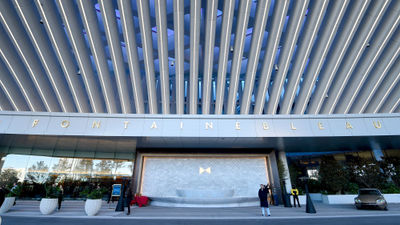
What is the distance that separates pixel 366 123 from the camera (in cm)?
1235

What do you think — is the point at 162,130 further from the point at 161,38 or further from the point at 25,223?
the point at 25,223

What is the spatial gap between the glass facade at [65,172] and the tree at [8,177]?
0.07 meters

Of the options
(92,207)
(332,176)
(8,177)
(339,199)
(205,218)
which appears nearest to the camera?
(205,218)

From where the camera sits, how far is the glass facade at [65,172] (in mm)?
15789

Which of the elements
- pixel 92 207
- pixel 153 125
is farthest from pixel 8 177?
pixel 153 125

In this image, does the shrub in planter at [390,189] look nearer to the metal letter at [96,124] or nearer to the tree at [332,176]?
the tree at [332,176]

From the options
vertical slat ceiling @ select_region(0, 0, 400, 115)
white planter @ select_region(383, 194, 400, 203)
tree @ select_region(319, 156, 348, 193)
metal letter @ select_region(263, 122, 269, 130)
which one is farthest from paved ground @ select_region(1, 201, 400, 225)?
vertical slat ceiling @ select_region(0, 0, 400, 115)

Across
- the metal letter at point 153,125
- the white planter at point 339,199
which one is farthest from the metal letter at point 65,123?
the white planter at point 339,199

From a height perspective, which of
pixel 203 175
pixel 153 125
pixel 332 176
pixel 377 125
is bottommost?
pixel 332 176

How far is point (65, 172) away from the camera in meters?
16.3

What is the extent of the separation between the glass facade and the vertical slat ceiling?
14.8ft

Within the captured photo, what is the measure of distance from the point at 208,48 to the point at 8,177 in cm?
1903

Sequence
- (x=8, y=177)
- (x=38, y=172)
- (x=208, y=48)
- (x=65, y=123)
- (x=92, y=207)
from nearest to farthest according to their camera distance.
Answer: (x=92, y=207)
(x=65, y=123)
(x=208, y=48)
(x=8, y=177)
(x=38, y=172)

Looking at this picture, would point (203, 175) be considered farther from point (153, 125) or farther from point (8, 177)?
point (8, 177)
